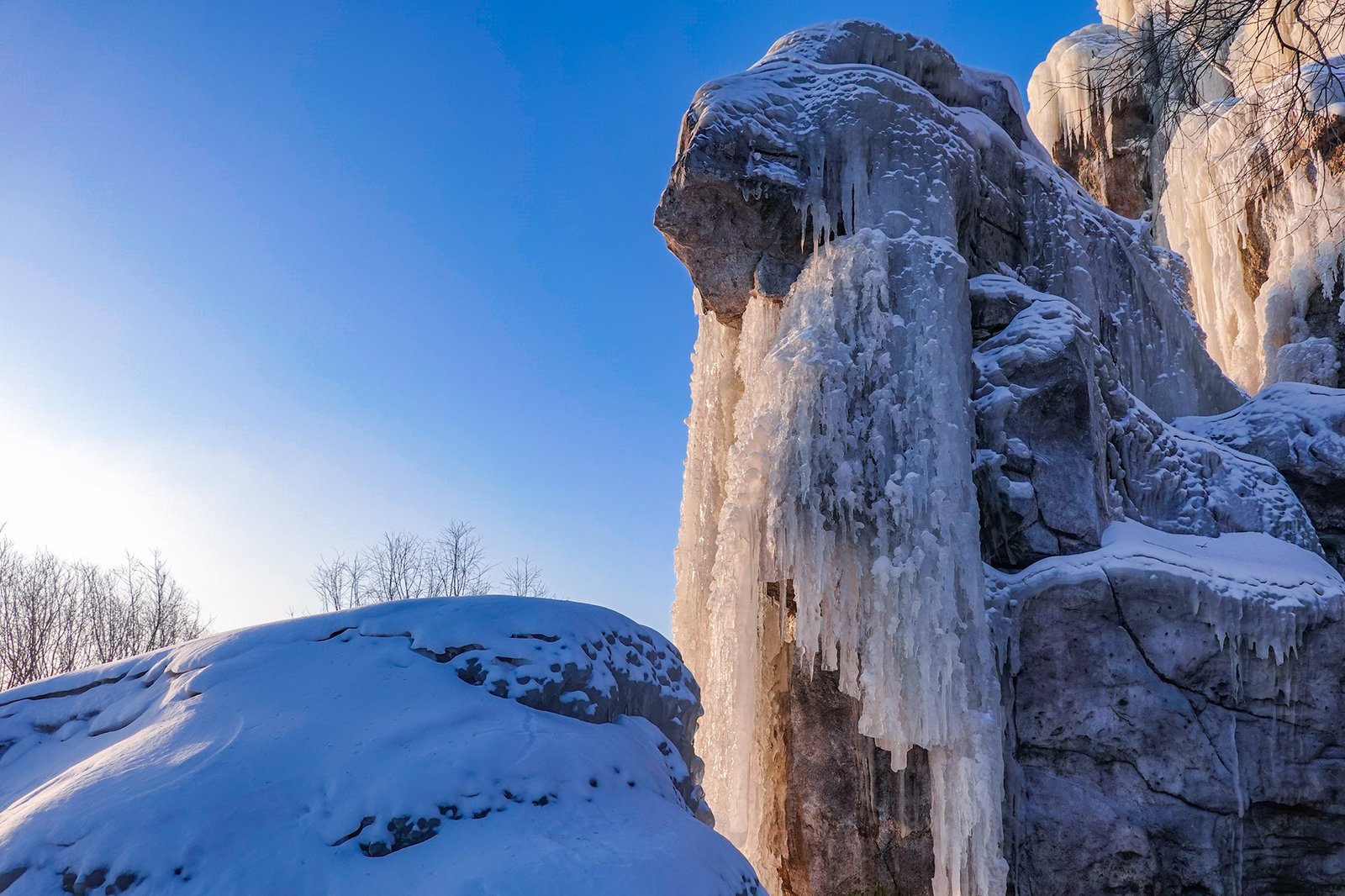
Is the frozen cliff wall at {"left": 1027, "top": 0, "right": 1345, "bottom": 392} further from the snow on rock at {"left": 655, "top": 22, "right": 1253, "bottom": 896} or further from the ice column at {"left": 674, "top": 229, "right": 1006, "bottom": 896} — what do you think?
the ice column at {"left": 674, "top": 229, "right": 1006, "bottom": 896}

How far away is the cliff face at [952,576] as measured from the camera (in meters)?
7.58

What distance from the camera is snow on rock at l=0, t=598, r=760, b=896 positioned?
207 centimetres

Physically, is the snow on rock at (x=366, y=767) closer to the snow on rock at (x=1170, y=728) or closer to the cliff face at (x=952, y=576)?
the cliff face at (x=952, y=576)

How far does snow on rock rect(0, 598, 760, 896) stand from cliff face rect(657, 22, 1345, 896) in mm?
4972

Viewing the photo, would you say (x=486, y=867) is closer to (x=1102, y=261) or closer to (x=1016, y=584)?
(x=1016, y=584)

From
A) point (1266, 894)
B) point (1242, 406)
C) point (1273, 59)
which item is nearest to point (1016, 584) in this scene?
point (1266, 894)

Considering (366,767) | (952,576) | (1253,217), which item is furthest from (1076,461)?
(1253,217)

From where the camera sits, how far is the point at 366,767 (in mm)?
2322

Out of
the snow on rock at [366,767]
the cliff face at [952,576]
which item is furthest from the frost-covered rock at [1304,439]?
the snow on rock at [366,767]

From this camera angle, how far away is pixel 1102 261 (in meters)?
11.4

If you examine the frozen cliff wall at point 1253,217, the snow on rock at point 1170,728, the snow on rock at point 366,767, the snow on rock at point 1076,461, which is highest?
the frozen cliff wall at point 1253,217

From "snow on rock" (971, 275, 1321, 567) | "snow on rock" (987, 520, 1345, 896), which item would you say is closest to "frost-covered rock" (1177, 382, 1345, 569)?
"snow on rock" (971, 275, 1321, 567)

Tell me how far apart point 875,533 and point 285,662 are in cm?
606

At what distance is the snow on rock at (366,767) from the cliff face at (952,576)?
16.3ft
